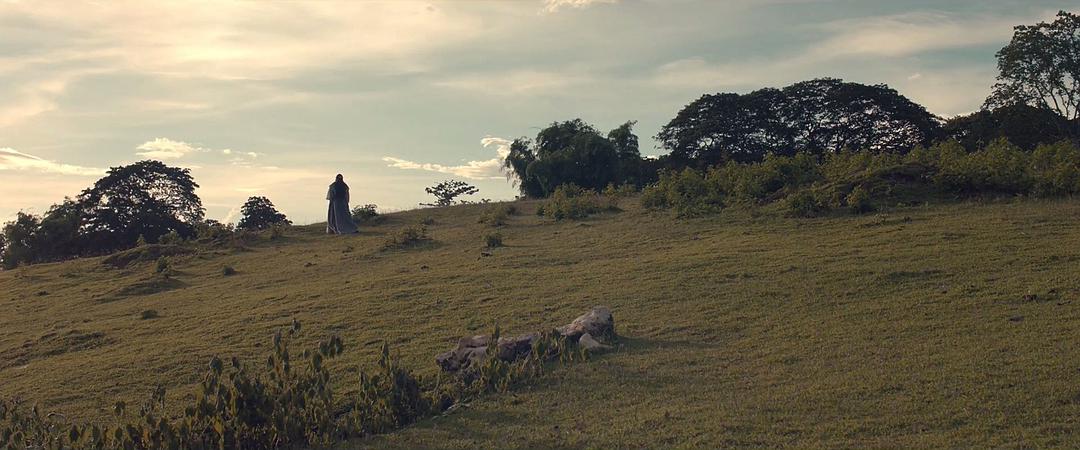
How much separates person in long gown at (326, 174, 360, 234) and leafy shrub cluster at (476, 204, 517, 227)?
13.7 feet

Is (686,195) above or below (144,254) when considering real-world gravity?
above

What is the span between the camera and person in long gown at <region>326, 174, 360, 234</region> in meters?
29.0

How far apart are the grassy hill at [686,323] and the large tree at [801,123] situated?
21.3m

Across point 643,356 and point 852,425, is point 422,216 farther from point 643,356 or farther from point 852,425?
point 852,425

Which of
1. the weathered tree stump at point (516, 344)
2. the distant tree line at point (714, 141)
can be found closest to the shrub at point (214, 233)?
the distant tree line at point (714, 141)

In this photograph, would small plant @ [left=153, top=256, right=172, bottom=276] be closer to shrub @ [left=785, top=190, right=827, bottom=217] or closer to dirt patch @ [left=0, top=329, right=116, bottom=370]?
dirt patch @ [left=0, top=329, right=116, bottom=370]

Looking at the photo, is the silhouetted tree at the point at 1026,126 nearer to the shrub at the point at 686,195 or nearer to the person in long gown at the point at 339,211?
the shrub at the point at 686,195

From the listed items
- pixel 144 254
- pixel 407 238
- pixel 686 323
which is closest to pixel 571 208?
pixel 407 238

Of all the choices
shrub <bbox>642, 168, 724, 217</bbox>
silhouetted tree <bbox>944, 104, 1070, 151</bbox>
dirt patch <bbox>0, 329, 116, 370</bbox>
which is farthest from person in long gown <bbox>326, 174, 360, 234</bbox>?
silhouetted tree <bbox>944, 104, 1070, 151</bbox>

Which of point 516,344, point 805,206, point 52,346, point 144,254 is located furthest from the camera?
point 144,254

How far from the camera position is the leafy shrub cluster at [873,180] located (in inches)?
824

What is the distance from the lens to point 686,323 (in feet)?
41.9

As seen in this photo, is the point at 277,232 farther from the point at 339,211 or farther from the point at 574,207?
the point at 574,207

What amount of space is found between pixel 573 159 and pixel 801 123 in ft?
41.1
